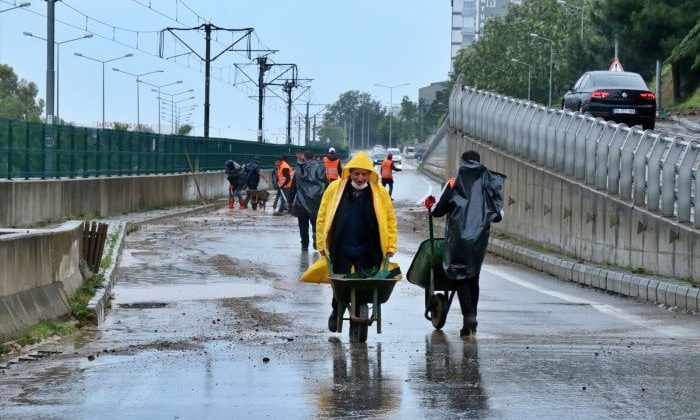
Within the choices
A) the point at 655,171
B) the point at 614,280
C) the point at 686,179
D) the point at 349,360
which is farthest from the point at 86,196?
the point at 349,360

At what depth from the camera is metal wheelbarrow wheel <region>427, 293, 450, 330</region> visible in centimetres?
1451

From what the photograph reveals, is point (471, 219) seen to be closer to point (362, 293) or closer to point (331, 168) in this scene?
point (362, 293)

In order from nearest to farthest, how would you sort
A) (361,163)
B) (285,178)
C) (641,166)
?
(361,163) < (641,166) < (285,178)

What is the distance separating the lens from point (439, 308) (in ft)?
47.7

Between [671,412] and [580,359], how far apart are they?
8.99 ft

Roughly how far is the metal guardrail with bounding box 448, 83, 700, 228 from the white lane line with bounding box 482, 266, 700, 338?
6.64 ft

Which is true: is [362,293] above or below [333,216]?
below

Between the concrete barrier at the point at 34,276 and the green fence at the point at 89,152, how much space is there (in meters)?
14.7

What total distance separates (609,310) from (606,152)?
25.8 feet

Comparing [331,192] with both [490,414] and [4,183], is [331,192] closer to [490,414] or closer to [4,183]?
[490,414]

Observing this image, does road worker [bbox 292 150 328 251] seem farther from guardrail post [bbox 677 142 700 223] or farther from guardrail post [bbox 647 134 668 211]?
guardrail post [bbox 677 142 700 223]

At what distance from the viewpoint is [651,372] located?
1134 centimetres

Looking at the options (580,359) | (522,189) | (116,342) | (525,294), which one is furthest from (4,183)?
(580,359)

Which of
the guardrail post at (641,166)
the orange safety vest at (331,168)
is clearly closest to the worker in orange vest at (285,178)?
the orange safety vest at (331,168)
